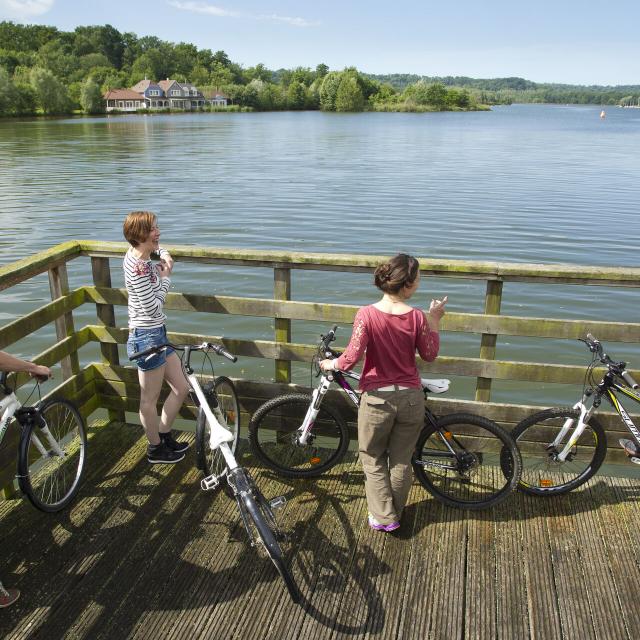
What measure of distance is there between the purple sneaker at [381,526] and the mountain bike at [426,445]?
0.48m

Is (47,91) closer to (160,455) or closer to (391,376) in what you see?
(160,455)

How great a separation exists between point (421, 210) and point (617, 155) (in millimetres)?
26286

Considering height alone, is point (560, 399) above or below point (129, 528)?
below

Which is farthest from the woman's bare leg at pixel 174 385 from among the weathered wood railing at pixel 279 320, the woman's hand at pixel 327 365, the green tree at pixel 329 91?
the green tree at pixel 329 91

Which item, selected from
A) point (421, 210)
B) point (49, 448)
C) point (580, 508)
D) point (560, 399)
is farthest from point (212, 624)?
point (421, 210)

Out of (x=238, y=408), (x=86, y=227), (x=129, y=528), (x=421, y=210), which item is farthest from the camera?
(x=421, y=210)

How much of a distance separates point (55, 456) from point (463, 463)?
9.32 feet

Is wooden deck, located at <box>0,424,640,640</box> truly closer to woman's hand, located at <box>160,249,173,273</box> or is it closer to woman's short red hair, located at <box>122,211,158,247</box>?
woman's hand, located at <box>160,249,173,273</box>

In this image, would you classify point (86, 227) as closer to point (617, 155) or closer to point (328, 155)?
point (328, 155)

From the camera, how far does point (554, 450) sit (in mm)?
4602

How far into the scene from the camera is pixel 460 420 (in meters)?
4.30

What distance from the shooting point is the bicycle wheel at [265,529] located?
3354 mm

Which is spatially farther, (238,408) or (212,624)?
(238,408)

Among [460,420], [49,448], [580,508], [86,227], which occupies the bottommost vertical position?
[86,227]
